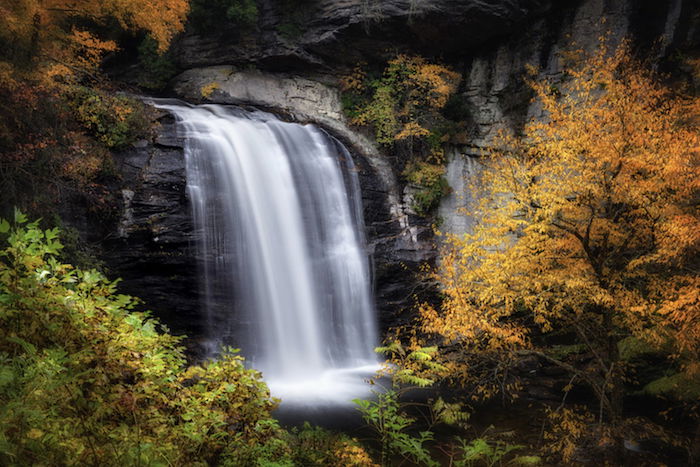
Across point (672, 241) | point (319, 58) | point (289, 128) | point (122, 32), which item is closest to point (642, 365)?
point (672, 241)

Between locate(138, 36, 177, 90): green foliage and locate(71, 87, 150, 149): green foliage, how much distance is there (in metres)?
6.22

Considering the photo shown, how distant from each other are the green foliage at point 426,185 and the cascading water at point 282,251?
2541 millimetres

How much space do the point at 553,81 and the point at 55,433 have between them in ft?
56.1

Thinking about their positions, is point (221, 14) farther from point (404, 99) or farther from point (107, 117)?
point (107, 117)

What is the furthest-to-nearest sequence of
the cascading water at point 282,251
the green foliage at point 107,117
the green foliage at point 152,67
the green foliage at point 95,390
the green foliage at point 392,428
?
the green foliage at point 152,67 < the cascading water at point 282,251 < the green foliage at point 107,117 < the green foliage at point 392,428 < the green foliage at point 95,390

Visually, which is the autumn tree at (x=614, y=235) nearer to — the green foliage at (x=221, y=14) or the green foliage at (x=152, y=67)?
the green foliage at (x=221, y=14)

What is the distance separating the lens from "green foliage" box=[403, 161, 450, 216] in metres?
16.2

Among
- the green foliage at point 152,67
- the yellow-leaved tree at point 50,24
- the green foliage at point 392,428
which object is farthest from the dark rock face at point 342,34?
the green foliage at point 392,428

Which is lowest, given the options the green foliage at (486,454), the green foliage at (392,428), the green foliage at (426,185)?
the green foliage at (486,454)

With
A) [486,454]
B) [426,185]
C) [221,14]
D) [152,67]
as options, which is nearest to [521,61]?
[426,185]

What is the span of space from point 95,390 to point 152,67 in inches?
696

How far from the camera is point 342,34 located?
17453 millimetres

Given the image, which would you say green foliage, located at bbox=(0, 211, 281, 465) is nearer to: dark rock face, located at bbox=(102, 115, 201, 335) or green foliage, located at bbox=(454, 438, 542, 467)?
green foliage, located at bbox=(454, 438, 542, 467)

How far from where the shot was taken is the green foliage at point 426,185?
1625cm
